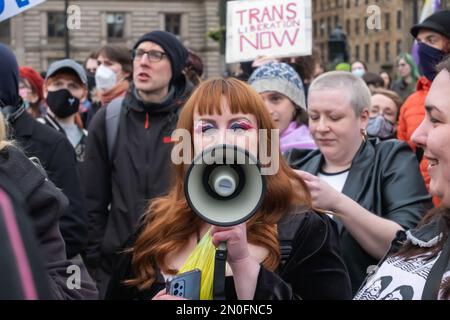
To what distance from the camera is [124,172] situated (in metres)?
5.48

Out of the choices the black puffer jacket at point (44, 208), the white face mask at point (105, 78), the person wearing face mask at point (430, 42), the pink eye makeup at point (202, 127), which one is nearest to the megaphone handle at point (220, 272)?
the black puffer jacket at point (44, 208)

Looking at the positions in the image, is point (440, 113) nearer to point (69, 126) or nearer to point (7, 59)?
point (7, 59)

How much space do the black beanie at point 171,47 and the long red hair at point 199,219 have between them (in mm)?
2531

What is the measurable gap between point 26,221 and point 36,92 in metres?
6.13

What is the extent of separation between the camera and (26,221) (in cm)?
133

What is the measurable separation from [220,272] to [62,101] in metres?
4.93

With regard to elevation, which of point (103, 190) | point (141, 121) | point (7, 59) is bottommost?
point (103, 190)

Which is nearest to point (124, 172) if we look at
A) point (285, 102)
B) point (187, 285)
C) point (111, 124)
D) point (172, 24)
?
point (111, 124)

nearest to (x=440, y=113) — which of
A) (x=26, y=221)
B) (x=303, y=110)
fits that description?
(x=26, y=221)

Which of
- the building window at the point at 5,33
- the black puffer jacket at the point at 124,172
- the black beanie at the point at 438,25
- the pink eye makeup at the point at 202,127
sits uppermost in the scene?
the building window at the point at 5,33

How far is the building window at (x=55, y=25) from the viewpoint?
65.2m

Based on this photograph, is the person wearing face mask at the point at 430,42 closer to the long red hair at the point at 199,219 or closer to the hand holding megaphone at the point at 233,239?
the long red hair at the point at 199,219
